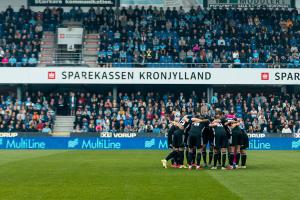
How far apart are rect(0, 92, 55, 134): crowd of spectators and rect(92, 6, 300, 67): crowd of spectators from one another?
230 inches

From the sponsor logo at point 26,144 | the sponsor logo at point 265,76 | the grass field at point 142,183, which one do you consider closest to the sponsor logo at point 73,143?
the sponsor logo at point 26,144

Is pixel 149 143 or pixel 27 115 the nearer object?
pixel 149 143

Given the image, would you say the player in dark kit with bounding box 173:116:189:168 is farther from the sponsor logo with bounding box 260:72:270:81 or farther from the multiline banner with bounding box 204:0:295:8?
the multiline banner with bounding box 204:0:295:8

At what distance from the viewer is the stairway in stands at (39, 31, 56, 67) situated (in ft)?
163

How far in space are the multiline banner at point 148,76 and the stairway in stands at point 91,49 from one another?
1628 mm

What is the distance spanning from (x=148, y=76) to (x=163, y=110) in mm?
4238

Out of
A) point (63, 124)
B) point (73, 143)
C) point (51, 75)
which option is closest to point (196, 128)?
point (73, 143)

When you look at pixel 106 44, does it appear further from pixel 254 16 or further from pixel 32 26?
pixel 254 16

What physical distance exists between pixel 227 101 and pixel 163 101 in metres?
4.97

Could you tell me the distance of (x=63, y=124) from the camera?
46.6 meters

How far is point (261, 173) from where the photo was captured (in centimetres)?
1983

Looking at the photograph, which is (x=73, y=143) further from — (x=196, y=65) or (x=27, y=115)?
(x=196, y=65)

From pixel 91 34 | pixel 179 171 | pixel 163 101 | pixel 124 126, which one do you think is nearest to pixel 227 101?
pixel 163 101

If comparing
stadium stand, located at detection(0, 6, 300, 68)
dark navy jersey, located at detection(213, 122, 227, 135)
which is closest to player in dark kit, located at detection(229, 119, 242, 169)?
dark navy jersey, located at detection(213, 122, 227, 135)
